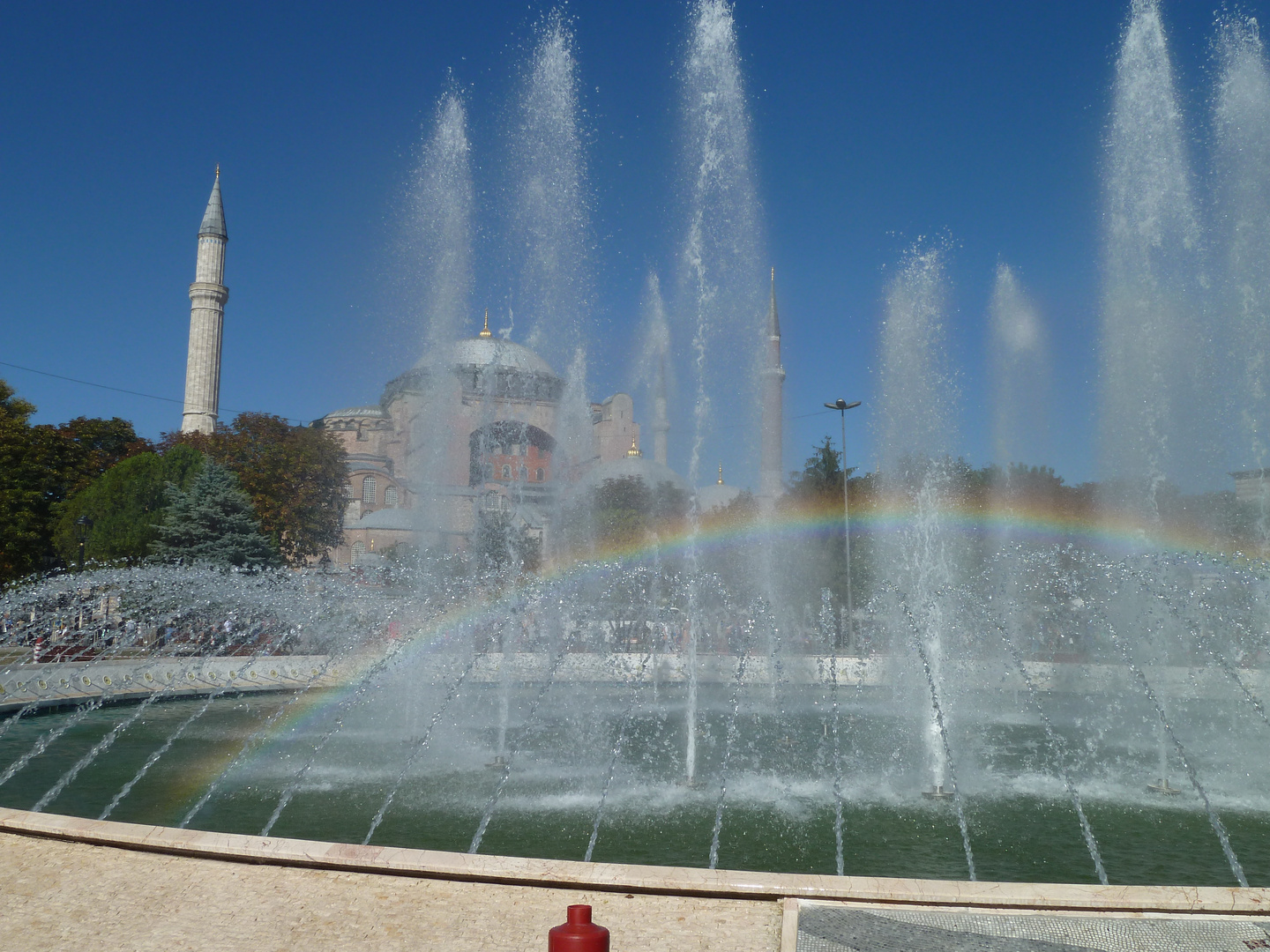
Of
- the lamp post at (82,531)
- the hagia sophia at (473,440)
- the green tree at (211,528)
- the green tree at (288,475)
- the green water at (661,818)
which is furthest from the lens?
the hagia sophia at (473,440)

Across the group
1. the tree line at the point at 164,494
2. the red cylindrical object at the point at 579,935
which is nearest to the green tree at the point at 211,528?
the tree line at the point at 164,494

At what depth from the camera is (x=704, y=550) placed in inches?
1053

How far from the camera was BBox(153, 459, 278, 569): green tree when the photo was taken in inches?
939

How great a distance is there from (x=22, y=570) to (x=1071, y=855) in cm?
2795

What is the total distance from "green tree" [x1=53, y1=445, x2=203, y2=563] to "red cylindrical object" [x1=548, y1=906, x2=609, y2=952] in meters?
24.0

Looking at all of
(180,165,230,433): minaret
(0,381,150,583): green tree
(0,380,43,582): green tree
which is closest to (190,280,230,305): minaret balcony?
(180,165,230,433): minaret

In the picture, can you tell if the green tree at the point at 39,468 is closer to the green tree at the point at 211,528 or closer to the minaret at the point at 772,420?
the green tree at the point at 211,528

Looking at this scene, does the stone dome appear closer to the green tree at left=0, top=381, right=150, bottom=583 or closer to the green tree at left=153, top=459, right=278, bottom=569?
the green tree at left=0, top=381, right=150, bottom=583

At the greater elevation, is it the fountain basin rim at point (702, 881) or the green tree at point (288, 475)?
the green tree at point (288, 475)

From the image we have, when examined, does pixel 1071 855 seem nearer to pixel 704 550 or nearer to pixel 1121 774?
pixel 1121 774

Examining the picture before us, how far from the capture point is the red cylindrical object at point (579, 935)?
10.0ft

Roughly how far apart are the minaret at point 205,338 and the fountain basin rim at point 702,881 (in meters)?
38.2

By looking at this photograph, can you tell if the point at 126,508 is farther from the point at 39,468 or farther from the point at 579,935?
the point at 579,935

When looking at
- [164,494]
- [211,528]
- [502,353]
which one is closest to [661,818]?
[211,528]
